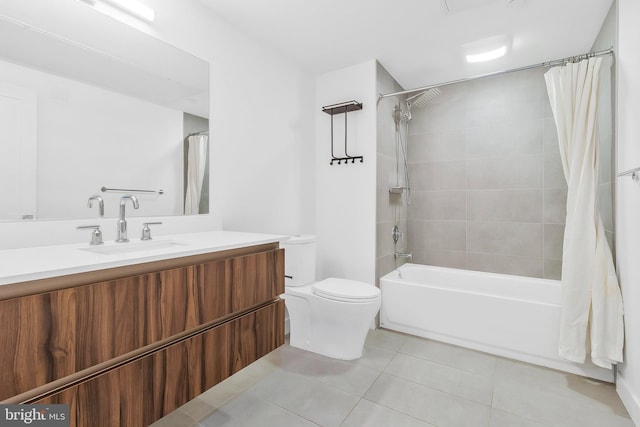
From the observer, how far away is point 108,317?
3.10ft

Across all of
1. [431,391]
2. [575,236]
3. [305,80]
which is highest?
[305,80]

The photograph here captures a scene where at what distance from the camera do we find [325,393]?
1742mm

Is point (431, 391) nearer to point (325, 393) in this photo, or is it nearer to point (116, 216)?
point (325, 393)

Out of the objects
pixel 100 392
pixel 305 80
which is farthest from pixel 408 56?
pixel 100 392

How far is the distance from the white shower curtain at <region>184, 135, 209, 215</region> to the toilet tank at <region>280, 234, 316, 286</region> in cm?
66

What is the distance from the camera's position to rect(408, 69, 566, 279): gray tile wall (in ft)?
8.85

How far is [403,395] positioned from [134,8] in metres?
2.49

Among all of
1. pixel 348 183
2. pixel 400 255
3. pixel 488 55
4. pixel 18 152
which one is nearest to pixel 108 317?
pixel 18 152

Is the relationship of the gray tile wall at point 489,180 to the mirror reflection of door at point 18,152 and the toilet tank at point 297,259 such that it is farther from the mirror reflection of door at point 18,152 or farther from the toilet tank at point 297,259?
the mirror reflection of door at point 18,152

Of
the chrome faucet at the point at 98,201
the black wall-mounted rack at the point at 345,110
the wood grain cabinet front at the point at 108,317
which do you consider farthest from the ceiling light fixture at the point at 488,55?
the chrome faucet at the point at 98,201

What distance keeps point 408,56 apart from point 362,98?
492 mm

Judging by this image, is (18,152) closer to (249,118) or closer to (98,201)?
(98,201)

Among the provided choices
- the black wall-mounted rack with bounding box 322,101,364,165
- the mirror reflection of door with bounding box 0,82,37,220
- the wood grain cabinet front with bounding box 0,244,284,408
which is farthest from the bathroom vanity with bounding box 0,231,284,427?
the black wall-mounted rack with bounding box 322,101,364,165

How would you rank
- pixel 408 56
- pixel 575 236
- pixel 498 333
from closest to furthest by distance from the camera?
pixel 575 236, pixel 498 333, pixel 408 56
